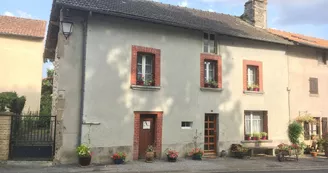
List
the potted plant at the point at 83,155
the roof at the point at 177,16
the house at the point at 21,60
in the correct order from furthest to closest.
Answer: the house at the point at 21,60, the roof at the point at 177,16, the potted plant at the point at 83,155

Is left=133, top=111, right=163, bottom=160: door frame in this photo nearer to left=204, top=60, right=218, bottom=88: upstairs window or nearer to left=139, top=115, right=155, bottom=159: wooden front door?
left=139, top=115, right=155, bottom=159: wooden front door

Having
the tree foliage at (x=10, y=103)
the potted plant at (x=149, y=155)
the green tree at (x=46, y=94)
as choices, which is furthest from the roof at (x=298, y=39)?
the green tree at (x=46, y=94)

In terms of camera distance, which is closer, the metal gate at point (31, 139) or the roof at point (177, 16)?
the metal gate at point (31, 139)

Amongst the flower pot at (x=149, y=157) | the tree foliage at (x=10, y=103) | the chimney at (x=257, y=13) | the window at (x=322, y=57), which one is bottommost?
the flower pot at (x=149, y=157)

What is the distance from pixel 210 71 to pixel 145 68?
3.46 m

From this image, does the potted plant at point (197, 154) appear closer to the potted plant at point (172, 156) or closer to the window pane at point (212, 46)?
the potted plant at point (172, 156)

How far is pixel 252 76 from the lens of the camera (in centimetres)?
1566

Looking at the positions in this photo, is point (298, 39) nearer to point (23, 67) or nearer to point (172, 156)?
point (172, 156)

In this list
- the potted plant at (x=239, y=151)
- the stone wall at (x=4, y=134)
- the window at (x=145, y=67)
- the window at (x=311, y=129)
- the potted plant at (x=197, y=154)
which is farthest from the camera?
the window at (x=311, y=129)

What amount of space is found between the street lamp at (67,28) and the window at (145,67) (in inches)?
102

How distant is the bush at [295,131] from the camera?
51.2 feet

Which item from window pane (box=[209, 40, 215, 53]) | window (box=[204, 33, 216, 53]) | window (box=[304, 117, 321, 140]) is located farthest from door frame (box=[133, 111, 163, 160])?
window (box=[304, 117, 321, 140])

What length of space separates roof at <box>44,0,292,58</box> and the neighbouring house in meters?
1.57

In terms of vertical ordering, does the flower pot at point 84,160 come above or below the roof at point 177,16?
below
